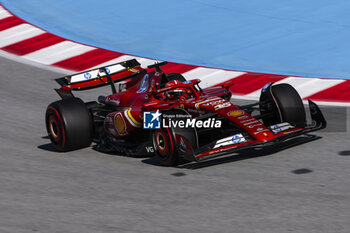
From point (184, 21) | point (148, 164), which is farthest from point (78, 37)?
point (148, 164)

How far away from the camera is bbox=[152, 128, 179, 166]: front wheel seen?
22.4ft

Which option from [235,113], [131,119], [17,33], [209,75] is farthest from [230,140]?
[17,33]

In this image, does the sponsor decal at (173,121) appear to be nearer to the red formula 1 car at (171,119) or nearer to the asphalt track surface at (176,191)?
the red formula 1 car at (171,119)

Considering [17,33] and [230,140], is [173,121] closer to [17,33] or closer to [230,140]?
[230,140]

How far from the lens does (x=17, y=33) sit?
14266mm

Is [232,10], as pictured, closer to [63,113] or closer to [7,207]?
[63,113]

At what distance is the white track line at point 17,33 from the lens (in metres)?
13.9

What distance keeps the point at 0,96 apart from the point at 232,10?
255 inches

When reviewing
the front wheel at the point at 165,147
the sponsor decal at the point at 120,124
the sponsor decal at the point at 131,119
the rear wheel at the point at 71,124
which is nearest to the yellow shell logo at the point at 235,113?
the front wheel at the point at 165,147

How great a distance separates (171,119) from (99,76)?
2294mm

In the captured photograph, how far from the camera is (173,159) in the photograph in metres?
6.91

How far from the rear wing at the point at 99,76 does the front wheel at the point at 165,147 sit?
77.8 inches

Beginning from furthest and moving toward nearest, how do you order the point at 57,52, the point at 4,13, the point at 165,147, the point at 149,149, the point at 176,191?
the point at 4,13, the point at 57,52, the point at 149,149, the point at 165,147, the point at 176,191

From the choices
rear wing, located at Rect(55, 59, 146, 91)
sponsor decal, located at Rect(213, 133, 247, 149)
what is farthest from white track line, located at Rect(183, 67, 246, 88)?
sponsor decal, located at Rect(213, 133, 247, 149)
